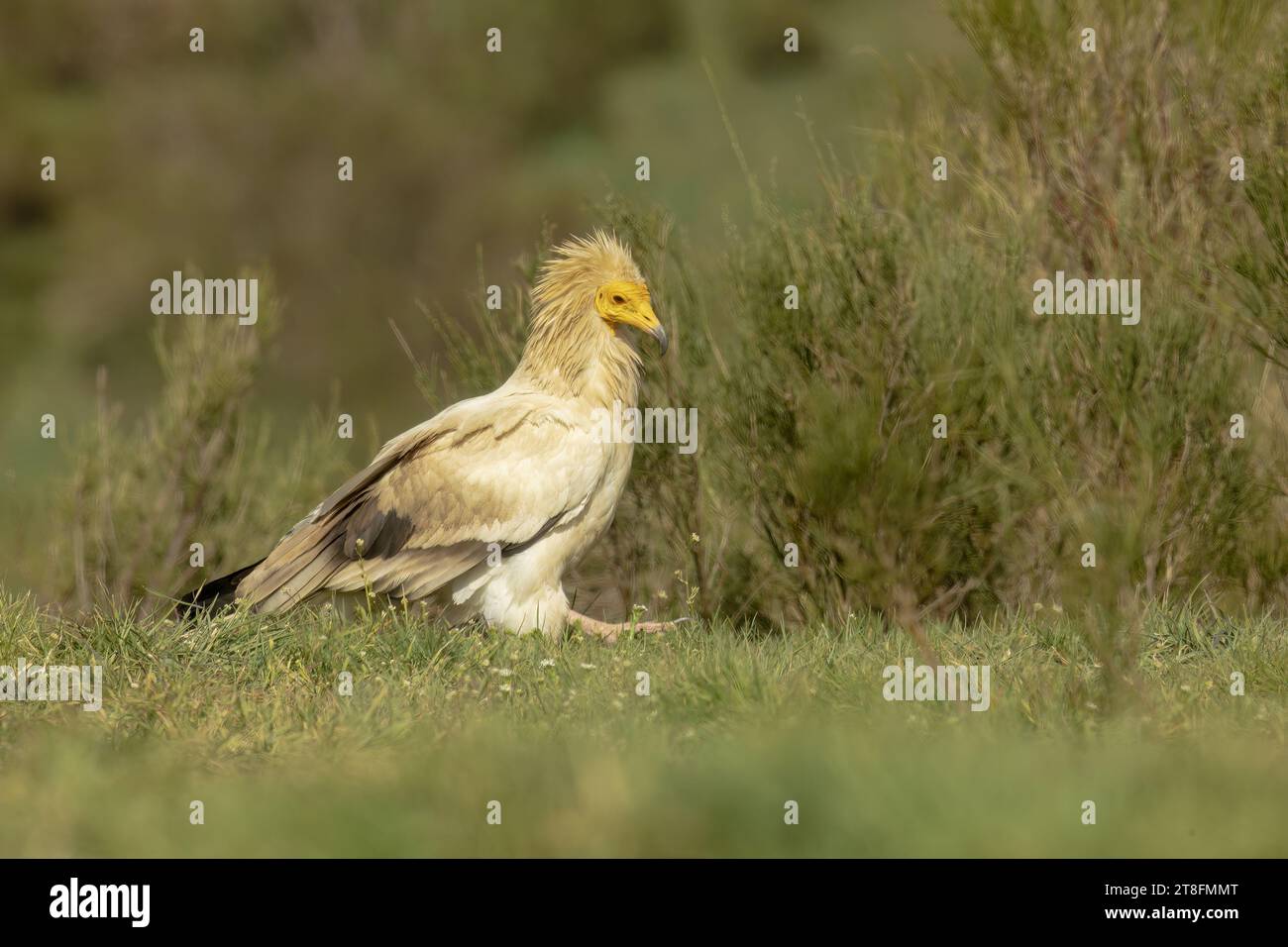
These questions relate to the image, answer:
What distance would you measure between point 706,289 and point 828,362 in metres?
1.14

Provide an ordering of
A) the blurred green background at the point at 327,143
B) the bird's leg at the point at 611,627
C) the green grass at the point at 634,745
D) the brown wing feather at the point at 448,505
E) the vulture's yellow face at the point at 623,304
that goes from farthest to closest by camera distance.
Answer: the blurred green background at the point at 327,143
the vulture's yellow face at the point at 623,304
the brown wing feather at the point at 448,505
the bird's leg at the point at 611,627
the green grass at the point at 634,745

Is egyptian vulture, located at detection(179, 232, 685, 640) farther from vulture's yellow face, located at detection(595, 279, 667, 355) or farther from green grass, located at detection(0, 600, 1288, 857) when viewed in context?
green grass, located at detection(0, 600, 1288, 857)

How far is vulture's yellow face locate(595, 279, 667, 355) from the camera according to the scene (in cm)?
786

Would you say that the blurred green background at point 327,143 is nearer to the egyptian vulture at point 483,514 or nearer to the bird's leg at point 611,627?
the egyptian vulture at point 483,514

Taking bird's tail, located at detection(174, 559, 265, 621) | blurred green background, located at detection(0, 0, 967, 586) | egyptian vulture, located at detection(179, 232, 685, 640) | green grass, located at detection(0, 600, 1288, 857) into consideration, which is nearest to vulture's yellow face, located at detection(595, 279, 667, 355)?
egyptian vulture, located at detection(179, 232, 685, 640)

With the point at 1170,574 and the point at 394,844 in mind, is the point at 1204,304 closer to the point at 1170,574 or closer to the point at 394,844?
the point at 1170,574

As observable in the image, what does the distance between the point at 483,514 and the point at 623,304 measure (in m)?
1.30

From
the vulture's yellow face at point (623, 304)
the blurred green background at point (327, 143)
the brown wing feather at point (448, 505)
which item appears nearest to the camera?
the brown wing feather at point (448, 505)

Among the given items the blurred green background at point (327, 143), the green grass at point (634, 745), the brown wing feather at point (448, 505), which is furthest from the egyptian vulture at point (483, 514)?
the blurred green background at point (327, 143)

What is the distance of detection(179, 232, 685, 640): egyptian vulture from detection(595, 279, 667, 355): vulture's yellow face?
0.13ft

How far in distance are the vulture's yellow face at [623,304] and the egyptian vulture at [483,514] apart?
0.04 m

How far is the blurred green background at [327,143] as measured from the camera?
3041 cm

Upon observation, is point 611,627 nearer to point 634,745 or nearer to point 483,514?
point 483,514
